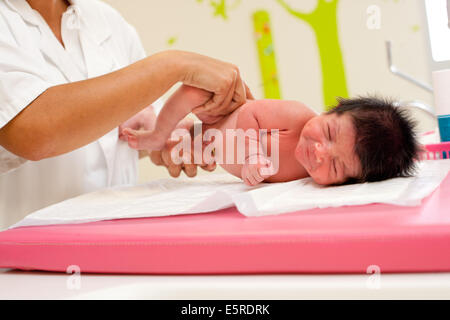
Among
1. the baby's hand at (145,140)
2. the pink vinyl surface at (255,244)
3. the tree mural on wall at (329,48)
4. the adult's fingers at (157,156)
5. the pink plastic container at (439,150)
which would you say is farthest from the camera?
the tree mural on wall at (329,48)

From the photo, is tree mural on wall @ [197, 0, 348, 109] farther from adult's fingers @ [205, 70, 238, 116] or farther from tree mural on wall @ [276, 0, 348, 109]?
adult's fingers @ [205, 70, 238, 116]

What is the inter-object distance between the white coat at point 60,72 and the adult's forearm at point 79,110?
10 centimetres

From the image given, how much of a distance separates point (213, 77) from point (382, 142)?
1.46ft

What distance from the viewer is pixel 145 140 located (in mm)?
1409

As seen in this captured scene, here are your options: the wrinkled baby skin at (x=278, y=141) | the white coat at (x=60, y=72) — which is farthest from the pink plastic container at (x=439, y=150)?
the white coat at (x=60, y=72)

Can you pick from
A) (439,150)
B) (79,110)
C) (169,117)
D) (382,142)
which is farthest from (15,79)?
(439,150)

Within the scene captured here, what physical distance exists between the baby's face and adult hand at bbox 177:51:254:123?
255 millimetres

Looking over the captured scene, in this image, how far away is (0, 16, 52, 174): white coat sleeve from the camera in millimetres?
918

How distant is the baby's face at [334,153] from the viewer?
114cm

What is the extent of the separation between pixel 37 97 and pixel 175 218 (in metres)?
0.39

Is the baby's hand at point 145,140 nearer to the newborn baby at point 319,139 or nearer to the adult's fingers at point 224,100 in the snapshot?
the newborn baby at point 319,139

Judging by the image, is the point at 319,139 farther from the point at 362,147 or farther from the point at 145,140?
the point at 145,140

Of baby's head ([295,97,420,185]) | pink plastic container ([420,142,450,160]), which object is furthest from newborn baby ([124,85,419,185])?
pink plastic container ([420,142,450,160])
